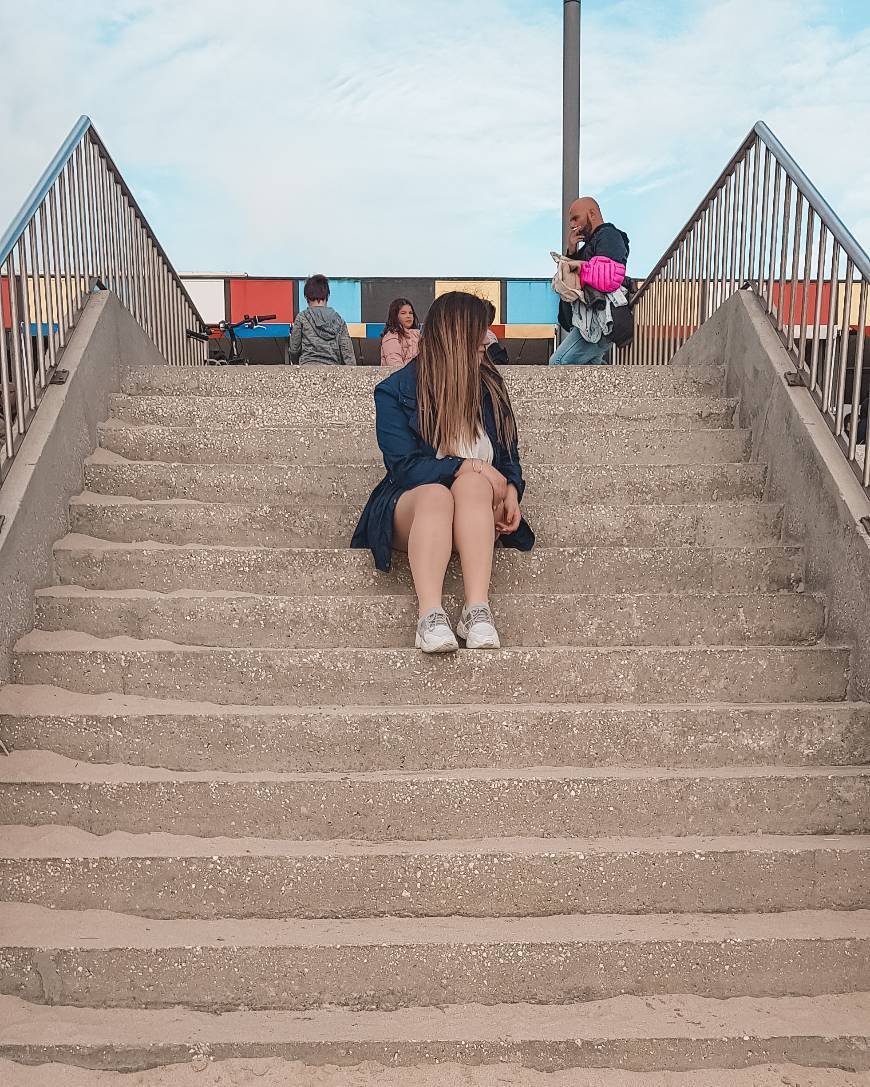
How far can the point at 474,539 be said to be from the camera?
301 cm

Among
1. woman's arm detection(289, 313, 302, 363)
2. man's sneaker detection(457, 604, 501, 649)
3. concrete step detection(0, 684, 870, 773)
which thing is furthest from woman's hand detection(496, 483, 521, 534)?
woman's arm detection(289, 313, 302, 363)

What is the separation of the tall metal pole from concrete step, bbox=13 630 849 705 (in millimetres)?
5825

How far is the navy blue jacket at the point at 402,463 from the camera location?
10.5ft

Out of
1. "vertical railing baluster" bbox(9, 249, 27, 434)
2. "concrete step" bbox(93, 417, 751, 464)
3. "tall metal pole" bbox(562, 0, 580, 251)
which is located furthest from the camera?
"tall metal pole" bbox(562, 0, 580, 251)

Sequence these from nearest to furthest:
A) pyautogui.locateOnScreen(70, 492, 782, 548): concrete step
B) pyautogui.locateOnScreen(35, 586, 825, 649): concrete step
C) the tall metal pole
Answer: pyautogui.locateOnScreen(35, 586, 825, 649): concrete step → pyautogui.locateOnScreen(70, 492, 782, 548): concrete step → the tall metal pole

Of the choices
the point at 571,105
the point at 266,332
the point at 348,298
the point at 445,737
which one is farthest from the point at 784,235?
the point at 348,298

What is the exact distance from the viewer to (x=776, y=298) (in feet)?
14.2

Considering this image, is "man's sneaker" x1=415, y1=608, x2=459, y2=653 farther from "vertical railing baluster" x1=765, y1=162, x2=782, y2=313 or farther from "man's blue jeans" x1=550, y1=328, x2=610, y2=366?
"man's blue jeans" x1=550, y1=328, x2=610, y2=366

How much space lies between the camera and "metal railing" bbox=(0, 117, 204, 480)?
11.6ft

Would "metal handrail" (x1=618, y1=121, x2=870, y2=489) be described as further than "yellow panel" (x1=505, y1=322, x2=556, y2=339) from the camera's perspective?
No

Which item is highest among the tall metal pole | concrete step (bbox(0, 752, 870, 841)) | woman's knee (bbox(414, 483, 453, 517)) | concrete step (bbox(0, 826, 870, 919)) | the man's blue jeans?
the tall metal pole

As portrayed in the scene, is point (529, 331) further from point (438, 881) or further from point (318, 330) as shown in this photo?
point (438, 881)

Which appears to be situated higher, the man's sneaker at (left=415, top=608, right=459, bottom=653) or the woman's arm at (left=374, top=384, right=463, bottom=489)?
the woman's arm at (left=374, top=384, right=463, bottom=489)

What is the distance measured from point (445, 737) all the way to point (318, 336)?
4.26 m
